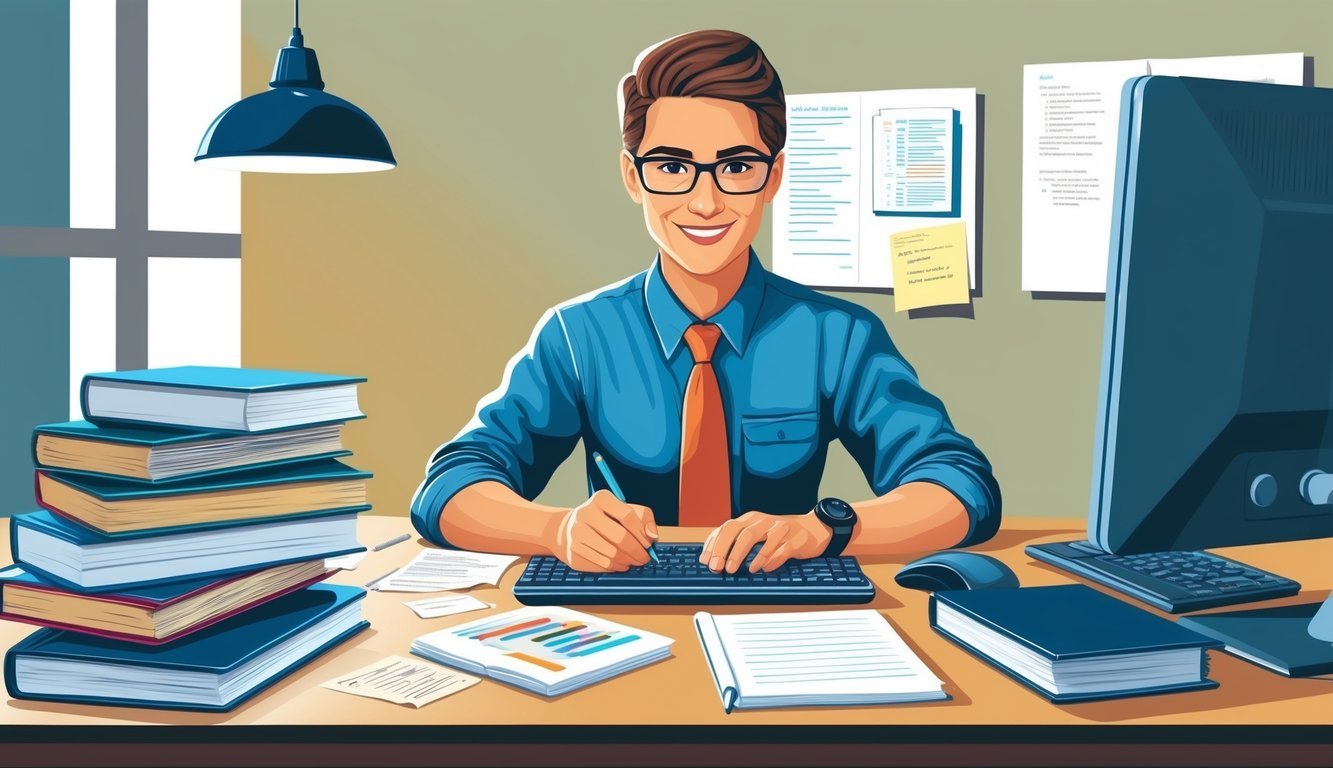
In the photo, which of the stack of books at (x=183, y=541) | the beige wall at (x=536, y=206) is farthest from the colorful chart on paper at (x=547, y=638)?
the beige wall at (x=536, y=206)

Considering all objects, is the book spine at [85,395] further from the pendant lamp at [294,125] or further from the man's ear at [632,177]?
the man's ear at [632,177]

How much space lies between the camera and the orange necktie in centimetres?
172

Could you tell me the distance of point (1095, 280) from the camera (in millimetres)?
2211

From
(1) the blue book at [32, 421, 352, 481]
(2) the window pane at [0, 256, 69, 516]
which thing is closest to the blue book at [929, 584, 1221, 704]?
(1) the blue book at [32, 421, 352, 481]

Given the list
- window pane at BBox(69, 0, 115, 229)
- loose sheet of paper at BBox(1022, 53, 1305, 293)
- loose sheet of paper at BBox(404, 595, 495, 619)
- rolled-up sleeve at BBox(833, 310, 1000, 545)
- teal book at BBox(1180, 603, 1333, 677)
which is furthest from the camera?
window pane at BBox(69, 0, 115, 229)

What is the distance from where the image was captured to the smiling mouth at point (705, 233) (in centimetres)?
165

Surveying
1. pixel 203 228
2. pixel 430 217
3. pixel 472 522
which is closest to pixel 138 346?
pixel 203 228

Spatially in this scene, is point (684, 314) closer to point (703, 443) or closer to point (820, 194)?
point (703, 443)

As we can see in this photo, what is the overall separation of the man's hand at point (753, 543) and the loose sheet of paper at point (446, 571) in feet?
0.88

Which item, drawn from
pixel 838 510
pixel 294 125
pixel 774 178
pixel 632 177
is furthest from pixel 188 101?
pixel 838 510

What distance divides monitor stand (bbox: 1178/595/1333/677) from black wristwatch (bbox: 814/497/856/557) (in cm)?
40

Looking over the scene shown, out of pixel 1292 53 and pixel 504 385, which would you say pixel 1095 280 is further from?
pixel 504 385

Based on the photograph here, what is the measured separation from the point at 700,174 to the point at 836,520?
Answer: 2.27ft

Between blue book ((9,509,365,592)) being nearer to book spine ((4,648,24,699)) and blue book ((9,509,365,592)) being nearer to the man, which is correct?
book spine ((4,648,24,699))
